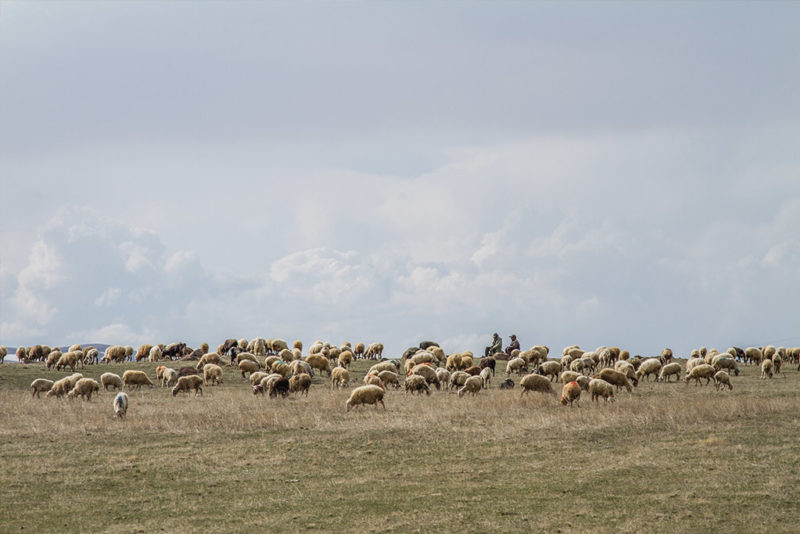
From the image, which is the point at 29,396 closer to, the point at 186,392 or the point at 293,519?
the point at 186,392

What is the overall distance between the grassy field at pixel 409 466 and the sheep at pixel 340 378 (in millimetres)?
8400

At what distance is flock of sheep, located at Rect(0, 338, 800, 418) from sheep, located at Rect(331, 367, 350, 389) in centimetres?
6

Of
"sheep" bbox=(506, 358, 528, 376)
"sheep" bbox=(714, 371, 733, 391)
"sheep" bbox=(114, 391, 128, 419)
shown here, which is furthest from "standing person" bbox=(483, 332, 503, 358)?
"sheep" bbox=(114, 391, 128, 419)

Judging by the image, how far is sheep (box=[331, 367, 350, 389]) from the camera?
136 feet

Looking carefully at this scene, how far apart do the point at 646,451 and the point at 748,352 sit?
130 feet

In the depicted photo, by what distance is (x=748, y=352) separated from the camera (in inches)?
2239

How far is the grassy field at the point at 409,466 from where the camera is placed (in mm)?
16656

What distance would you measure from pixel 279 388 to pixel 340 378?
18.2 ft

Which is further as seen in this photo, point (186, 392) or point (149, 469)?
point (186, 392)

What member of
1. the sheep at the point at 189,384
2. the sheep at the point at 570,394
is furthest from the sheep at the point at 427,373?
the sheep at the point at 189,384

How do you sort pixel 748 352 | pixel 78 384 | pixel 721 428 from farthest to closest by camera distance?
pixel 748 352
pixel 78 384
pixel 721 428

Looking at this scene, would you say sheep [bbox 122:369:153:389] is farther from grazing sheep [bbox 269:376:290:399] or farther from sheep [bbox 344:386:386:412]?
sheep [bbox 344:386:386:412]

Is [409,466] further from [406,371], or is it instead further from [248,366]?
[248,366]

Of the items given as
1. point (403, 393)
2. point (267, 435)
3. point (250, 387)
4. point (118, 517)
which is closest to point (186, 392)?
point (250, 387)
